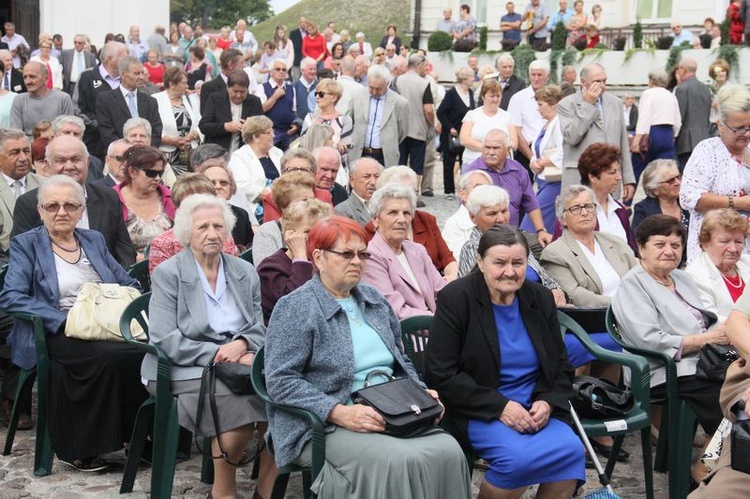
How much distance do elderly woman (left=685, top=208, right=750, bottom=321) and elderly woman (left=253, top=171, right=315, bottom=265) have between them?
7.57 ft

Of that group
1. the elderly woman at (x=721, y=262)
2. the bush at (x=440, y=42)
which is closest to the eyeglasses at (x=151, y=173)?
the elderly woman at (x=721, y=262)

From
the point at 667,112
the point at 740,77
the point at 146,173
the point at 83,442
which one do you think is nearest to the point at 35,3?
the point at 740,77

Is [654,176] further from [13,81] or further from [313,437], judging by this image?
[13,81]

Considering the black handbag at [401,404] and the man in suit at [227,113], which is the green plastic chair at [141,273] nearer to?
the black handbag at [401,404]

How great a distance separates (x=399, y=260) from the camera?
6.22 m

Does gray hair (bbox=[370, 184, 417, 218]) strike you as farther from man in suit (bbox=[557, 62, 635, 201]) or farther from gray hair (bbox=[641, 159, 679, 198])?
man in suit (bbox=[557, 62, 635, 201])

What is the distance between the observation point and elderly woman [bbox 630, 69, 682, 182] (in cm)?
1250

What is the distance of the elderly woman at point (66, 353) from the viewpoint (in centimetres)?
563

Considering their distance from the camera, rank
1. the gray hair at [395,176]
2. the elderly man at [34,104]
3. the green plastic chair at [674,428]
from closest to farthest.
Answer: the green plastic chair at [674,428], the gray hair at [395,176], the elderly man at [34,104]

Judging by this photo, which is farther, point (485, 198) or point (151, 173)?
point (151, 173)

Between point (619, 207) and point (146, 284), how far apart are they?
10.6ft

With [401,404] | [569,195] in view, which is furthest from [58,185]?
[569,195]

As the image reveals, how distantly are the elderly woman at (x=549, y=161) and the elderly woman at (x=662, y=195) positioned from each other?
52.9 inches

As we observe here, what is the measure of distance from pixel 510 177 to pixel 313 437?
14.5ft
